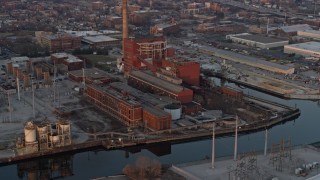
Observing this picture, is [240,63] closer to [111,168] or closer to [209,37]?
[209,37]

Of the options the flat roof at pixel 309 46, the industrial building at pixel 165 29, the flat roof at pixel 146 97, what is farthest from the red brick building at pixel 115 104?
the industrial building at pixel 165 29

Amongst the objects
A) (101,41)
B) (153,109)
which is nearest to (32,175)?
(153,109)

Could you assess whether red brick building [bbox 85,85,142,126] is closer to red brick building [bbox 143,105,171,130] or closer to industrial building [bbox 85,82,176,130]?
industrial building [bbox 85,82,176,130]

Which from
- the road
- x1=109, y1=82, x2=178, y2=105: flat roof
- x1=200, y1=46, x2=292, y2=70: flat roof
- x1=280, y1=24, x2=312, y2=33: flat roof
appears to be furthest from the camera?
the road

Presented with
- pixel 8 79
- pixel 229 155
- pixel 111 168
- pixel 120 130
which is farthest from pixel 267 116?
pixel 8 79

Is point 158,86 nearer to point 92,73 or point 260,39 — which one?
point 92,73

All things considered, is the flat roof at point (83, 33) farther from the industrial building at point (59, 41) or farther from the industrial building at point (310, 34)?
the industrial building at point (310, 34)

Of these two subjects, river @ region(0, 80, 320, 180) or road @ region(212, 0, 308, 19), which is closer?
river @ region(0, 80, 320, 180)

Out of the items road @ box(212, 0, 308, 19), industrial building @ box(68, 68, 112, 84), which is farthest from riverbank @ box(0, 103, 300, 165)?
road @ box(212, 0, 308, 19)
